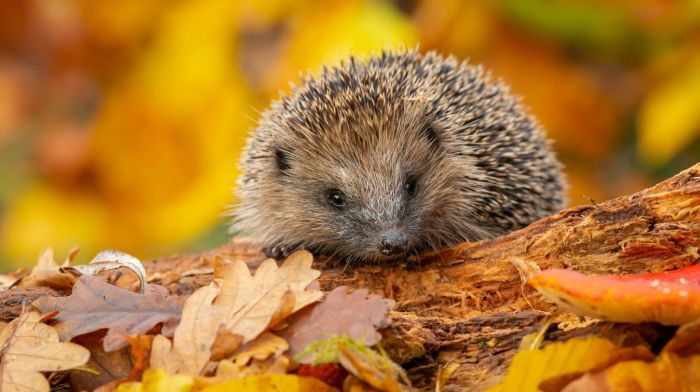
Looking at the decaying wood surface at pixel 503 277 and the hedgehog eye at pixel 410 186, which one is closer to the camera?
the decaying wood surface at pixel 503 277

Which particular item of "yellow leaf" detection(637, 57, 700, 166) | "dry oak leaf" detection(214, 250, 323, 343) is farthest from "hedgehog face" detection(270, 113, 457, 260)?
"yellow leaf" detection(637, 57, 700, 166)

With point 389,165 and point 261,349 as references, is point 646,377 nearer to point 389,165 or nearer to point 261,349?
point 261,349

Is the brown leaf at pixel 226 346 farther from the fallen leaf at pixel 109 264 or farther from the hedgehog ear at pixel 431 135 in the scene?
the hedgehog ear at pixel 431 135

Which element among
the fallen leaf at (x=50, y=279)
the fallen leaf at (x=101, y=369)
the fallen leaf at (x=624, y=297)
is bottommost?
the fallen leaf at (x=101, y=369)

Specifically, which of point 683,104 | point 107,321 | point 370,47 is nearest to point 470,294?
point 107,321

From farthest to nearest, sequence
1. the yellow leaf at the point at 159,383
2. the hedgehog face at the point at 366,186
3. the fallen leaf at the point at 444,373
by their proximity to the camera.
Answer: the hedgehog face at the point at 366,186, the fallen leaf at the point at 444,373, the yellow leaf at the point at 159,383

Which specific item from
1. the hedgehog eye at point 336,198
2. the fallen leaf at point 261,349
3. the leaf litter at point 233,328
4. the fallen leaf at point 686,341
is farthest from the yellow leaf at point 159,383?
the hedgehog eye at point 336,198

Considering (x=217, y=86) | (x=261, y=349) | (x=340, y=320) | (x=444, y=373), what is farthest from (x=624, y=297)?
(x=217, y=86)
